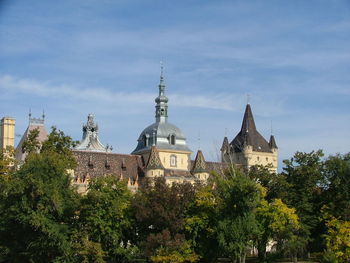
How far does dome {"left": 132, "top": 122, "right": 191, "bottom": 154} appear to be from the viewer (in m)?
95.9

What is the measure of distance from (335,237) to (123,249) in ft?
55.1

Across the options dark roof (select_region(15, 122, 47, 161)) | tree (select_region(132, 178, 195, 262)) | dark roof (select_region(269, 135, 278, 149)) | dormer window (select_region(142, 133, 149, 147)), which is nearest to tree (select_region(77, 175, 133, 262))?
tree (select_region(132, 178, 195, 262))

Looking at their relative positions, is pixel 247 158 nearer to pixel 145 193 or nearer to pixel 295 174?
pixel 295 174

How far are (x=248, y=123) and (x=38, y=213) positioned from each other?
57137mm

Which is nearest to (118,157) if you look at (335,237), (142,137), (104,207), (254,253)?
(142,137)

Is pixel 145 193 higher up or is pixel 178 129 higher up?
pixel 178 129

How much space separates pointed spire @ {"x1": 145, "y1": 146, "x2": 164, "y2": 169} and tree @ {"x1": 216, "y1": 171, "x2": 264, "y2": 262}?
3075 centimetres

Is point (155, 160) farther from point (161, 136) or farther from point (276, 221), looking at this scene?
point (276, 221)

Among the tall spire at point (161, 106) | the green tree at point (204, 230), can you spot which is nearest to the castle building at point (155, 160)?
the tall spire at point (161, 106)

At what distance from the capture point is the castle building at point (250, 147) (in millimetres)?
109312

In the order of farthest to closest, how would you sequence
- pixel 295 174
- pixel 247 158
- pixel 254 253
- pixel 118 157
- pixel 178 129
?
pixel 247 158, pixel 178 129, pixel 118 157, pixel 254 253, pixel 295 174

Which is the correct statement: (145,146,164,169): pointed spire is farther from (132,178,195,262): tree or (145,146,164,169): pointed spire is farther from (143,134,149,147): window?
(132,178,195,262): tree

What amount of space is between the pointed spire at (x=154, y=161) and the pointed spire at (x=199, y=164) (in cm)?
547

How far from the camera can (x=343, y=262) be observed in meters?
55.2
